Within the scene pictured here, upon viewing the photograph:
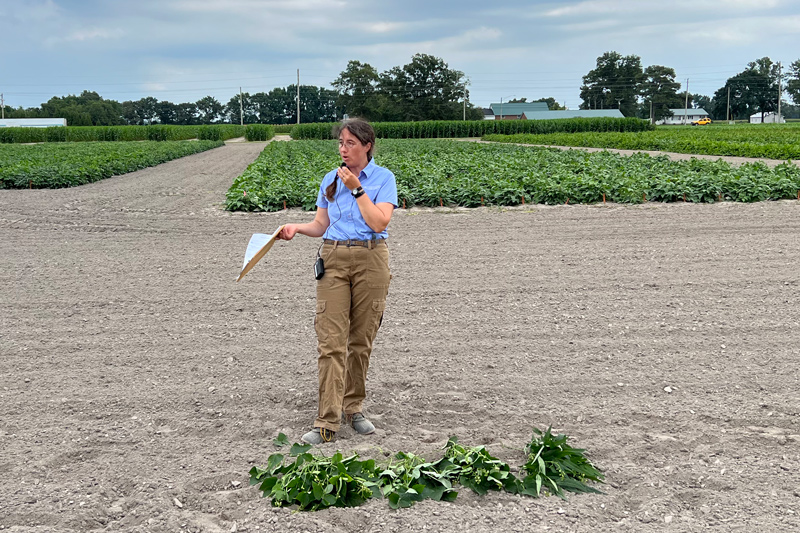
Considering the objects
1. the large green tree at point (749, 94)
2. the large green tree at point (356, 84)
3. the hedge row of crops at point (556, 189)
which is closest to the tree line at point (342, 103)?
the large green tree at point (356, 84)

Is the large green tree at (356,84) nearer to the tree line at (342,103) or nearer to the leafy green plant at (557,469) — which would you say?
the tree line at (342,103)

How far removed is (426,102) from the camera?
100000 millimetres

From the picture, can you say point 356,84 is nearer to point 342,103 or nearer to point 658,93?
point 342,103

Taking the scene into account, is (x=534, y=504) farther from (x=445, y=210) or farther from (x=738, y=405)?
(x=445, y=210)

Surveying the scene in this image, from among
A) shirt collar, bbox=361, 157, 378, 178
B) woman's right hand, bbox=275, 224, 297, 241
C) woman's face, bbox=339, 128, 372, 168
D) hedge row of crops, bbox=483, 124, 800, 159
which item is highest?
hedge row of crops, bbox=483, 124, 800, 159

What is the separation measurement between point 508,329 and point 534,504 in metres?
2.84

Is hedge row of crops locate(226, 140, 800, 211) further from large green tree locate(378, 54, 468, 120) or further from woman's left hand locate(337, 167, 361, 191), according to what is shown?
large green tree locate(378, 54, 468, 120)

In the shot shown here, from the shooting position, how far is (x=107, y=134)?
6850 cm

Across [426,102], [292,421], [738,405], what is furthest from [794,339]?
[426,102]

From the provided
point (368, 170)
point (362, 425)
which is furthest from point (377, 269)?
point (362, 425)

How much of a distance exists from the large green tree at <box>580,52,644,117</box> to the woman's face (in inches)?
4933

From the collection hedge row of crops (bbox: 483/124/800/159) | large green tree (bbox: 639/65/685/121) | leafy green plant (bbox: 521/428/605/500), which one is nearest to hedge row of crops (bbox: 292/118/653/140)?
hedge row of crops (bbox: 483/124/800/159)

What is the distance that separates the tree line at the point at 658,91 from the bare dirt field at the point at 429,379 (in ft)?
398

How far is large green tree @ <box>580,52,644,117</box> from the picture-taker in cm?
12256
